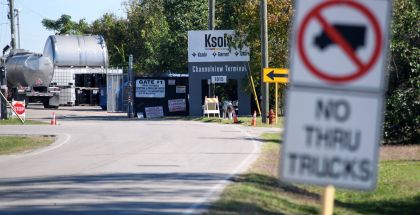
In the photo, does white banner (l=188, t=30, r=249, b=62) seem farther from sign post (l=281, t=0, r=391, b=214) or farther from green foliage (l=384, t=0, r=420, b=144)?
sign post (l=281, t=0, r=391, b=214)

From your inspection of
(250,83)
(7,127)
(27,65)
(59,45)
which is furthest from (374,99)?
(59,45)

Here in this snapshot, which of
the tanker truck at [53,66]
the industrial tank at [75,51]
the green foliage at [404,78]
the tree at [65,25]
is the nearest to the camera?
the green foliage at [404,78]

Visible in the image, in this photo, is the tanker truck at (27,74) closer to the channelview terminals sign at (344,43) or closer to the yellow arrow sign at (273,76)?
the yellow arrow sign at (273,76)

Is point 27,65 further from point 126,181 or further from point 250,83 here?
point 126,181

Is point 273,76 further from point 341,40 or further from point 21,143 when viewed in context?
point 341,40

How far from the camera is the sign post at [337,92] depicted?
4.55 m

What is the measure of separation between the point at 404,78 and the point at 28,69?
93.0 feet

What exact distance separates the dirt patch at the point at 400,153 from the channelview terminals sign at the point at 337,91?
61.1 feet

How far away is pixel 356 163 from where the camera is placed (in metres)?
4.61

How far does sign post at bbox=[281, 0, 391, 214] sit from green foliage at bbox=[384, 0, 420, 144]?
22291 mm

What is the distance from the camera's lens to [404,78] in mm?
27375

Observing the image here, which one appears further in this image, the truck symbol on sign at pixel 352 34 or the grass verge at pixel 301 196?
the grass verge at pixel 301 196

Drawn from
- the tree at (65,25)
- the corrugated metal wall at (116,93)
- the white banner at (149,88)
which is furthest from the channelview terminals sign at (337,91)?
the tree at (65,25)

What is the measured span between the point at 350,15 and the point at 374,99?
20.5 inches
